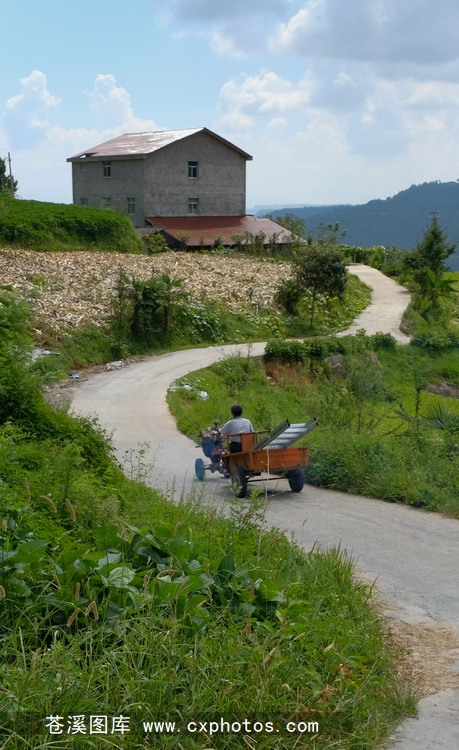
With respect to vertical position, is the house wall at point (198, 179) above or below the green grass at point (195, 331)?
above

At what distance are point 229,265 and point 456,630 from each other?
3254 cm

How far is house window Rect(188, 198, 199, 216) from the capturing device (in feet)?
172

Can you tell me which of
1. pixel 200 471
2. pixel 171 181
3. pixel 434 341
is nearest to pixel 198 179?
pixel 171 181

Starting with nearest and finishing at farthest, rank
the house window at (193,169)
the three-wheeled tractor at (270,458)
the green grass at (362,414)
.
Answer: the three-wheeled tractor at (270,458) < the green grass at (362,414) < the house window at (193,169)

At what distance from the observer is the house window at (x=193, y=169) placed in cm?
5228

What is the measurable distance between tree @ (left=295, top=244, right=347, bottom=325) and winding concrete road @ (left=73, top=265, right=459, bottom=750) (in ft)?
42.3

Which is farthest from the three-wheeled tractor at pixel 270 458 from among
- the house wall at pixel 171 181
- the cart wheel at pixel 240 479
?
the house wall at pixel 171 181

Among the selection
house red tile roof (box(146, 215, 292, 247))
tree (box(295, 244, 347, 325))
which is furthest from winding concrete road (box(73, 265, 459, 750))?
house red tile roof (box(146, 215, 292, 247))

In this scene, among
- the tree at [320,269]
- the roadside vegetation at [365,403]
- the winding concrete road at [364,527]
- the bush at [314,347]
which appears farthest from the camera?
the tree at [320,269]

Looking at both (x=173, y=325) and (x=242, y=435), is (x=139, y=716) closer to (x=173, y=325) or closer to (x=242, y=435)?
(x=242, y=435)

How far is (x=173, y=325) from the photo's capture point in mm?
26750

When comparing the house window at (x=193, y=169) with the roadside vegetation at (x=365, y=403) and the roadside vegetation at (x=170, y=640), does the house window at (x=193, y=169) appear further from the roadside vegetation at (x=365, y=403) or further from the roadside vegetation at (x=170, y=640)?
the roadside vegetation at (x=170, y=640)

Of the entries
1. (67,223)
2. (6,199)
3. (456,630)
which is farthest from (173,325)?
(456,630)

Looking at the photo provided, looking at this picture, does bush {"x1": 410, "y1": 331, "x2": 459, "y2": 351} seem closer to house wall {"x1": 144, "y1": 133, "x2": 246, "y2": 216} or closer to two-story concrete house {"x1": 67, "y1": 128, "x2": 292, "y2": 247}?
two-story concrete house {"x1": 67, "y1": 128, "x2": 292, "y2": 247}
